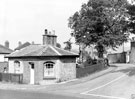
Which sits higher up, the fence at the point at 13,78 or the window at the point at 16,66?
the window at the point at 16,66

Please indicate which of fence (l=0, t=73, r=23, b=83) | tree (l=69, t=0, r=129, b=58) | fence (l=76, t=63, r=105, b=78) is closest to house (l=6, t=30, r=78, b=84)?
fence (l=0, t=73, r=23, b=83)

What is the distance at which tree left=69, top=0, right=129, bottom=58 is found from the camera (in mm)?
52125

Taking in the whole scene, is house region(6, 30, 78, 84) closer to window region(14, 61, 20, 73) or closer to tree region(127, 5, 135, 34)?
window region(14, 61, 20, 73)

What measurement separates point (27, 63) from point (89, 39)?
2065 centimetres

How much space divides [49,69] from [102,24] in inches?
894

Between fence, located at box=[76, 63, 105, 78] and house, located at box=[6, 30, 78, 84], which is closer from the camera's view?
house, located at box=[6, 30, 78, 84]

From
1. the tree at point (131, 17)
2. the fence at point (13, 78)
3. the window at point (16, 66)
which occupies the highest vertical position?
the tree at point (131, 17)

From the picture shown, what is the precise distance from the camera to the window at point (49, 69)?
34.0m

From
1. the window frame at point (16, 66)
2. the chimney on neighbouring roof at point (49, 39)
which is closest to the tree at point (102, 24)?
the chimney on neighbouring roof at point (49, 39)

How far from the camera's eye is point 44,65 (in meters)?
34.1

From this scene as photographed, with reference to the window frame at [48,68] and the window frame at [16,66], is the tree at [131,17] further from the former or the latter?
the window frame at [16,66]

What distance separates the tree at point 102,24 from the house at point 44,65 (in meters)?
17.1

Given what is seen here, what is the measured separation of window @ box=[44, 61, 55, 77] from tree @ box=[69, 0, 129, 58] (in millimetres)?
19618

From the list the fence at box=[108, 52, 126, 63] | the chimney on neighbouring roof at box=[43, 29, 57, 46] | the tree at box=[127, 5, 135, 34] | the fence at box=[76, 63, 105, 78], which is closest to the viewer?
the tree at box=[127, 5, 135, 34]
